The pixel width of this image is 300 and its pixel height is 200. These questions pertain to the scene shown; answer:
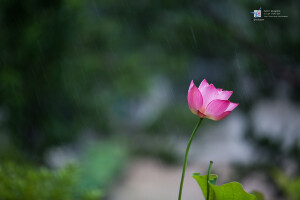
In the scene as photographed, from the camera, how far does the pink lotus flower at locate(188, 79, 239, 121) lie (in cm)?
52

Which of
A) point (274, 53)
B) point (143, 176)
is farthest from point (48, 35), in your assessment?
→ point (143, 176)

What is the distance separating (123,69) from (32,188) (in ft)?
7.82

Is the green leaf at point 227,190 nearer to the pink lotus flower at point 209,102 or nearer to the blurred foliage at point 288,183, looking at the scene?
the pink lotus flower at point 209,102

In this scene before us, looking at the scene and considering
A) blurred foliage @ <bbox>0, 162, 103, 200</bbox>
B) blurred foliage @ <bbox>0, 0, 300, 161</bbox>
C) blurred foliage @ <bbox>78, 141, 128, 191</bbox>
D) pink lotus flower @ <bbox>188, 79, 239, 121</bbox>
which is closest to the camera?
pink lotus flower @ <bbox>188, 79, 239, 121</bbox>

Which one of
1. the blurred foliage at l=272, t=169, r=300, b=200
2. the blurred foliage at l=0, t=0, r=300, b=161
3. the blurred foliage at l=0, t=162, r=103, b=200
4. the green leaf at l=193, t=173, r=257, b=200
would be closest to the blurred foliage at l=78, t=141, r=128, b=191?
the blurred foliage at l=0, t=0, r=300, b=161

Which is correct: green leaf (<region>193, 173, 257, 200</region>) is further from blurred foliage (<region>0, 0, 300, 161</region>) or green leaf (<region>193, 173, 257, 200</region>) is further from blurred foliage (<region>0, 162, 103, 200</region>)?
blurred foliage (<region>0, 0, 300, 161</region>)

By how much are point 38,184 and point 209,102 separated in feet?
2.27

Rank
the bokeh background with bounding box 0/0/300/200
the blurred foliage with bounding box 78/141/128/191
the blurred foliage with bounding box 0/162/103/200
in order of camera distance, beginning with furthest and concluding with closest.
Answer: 1. the blurred foliage with bounding box 78/141/128/191
2. the bokeh background with bounding box 0/0/300/200
3. the blurred foliage with bounding box 0/162/103/200

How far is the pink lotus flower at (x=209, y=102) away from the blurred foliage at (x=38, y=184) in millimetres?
603

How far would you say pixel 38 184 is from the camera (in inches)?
38.4

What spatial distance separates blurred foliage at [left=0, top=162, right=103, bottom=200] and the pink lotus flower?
60 centimetres

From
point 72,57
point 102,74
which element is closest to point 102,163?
point 102,74

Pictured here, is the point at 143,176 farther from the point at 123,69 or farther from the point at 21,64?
the point at 21,64

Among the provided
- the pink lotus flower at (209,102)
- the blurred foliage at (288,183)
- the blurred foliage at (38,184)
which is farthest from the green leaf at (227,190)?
the blurred foliage at (288,183)
